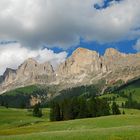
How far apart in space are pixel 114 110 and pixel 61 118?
964 inches

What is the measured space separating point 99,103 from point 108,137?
369 feet

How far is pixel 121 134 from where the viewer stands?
4116cm

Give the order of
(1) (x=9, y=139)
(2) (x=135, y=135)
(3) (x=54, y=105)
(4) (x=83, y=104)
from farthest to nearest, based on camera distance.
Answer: (3) (x=54, y=105), (4) (x=83, y=104), (1) (x=9, y=139), (2) (x=135, y=135)

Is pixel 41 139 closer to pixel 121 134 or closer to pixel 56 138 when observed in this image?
pixel 56 138

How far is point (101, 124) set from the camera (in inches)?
3061

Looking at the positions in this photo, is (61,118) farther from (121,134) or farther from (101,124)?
(121,134)

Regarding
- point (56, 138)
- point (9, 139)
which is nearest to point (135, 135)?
point (56, 138)

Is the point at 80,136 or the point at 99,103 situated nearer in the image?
the point at 80,136

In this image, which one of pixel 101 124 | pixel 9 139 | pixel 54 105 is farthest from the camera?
pixel 54 105

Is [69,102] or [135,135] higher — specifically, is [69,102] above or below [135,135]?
above

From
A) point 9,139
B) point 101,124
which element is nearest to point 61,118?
point 101,124

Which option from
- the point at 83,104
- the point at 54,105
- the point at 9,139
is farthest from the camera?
the point at 54,105

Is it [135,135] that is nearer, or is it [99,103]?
[135,135]

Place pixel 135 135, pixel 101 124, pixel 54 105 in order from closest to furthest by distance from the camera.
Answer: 1. pixel 135 135
2. pixel 101 124
3. pixel 54 105
